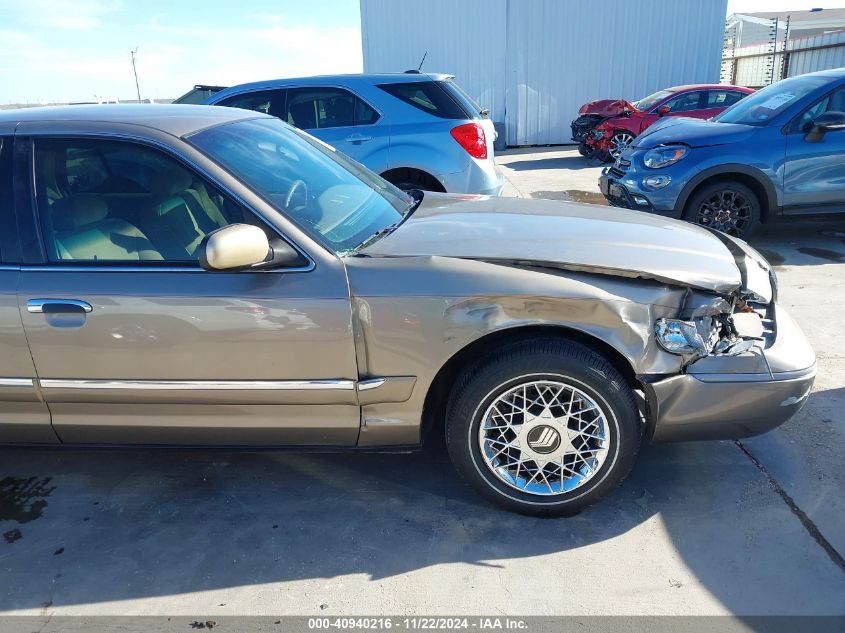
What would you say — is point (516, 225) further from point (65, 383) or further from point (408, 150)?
point (408, 150)

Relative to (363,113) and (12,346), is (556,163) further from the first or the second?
(12,346)

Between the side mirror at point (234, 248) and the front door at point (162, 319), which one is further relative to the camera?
the front door at point (162, 319)

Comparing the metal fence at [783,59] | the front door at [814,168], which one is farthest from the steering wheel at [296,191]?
the metal fence at [783,59]

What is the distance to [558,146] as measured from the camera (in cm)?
1894

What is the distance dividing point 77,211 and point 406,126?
4.16 m

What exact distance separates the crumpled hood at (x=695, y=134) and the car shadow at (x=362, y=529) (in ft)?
14.0

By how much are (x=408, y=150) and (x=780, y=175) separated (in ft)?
11.9

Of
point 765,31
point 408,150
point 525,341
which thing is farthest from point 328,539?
point 765,31

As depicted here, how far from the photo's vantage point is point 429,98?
6.61 metres

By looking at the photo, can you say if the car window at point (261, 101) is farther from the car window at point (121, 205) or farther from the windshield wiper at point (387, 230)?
the car window at point (121, 205)

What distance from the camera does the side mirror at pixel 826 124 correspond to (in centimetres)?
628

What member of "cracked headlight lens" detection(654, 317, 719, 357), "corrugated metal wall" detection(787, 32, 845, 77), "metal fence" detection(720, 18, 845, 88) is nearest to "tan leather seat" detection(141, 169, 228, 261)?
"cracked headlight lens" detection(654, 317, 719, 357)

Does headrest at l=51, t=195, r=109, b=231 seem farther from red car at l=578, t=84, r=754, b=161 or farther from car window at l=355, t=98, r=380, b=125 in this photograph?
red car at l=578, t=84, r=754, b=161

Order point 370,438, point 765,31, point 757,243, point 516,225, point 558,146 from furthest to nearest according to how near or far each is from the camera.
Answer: point 765,31 → point 558,146 → point 757,243 → point 516,225 → point 370,438
